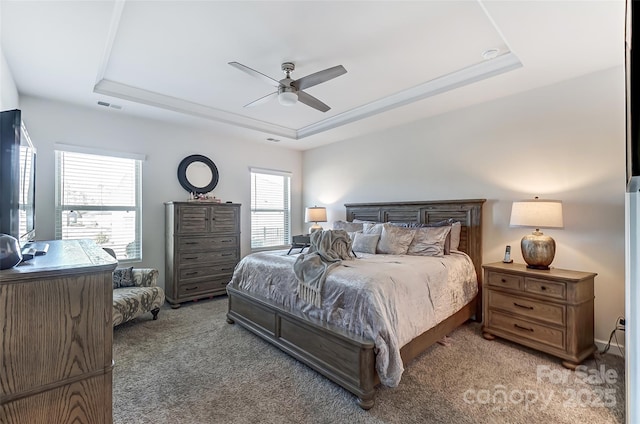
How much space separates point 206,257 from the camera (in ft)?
14.5

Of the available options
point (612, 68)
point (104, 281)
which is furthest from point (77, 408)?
point (612, 68)

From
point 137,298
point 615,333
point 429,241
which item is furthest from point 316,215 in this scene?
point 615,333

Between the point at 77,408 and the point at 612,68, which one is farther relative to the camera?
the point at 612,68

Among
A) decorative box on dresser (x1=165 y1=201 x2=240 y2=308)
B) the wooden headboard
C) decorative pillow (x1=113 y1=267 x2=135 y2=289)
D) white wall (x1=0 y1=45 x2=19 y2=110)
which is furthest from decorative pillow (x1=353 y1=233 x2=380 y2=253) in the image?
white wall (x1=0 y1=45 x2=19 y2=110)

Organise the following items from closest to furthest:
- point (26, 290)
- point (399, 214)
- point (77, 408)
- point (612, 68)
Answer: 1. point (26, 290)
2. point (77, 408)
3. point (612, 68)
4. point (399, 214)

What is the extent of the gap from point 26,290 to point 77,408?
496 millimetres

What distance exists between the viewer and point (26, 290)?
990 millimetres

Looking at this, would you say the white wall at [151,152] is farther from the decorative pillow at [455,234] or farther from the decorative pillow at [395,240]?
the decorative pillow at [455,234]

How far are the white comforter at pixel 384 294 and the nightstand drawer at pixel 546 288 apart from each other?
613 mm

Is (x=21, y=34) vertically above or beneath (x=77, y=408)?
above

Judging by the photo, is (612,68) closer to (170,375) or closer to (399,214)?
(399,214)

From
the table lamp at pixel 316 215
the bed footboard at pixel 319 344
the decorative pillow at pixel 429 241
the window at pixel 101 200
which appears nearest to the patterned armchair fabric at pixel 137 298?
the window at pixel 101 200

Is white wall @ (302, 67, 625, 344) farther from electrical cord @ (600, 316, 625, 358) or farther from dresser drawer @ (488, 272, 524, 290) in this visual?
dresser drawer @ (488, 272, 524, 290)

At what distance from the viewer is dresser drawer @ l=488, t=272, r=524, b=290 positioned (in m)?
2.81
